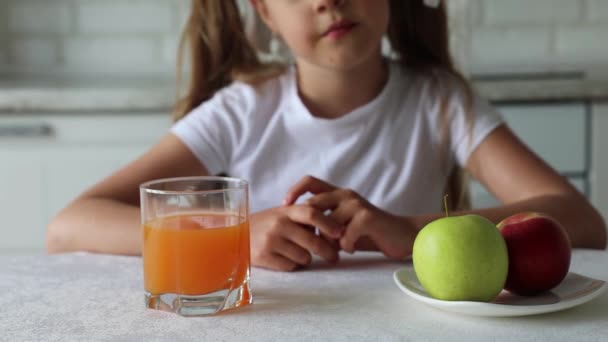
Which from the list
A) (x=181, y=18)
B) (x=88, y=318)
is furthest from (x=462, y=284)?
(x=181, y=18)

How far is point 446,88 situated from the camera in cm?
147

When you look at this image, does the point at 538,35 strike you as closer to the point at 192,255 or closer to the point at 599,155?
the point at 599,155

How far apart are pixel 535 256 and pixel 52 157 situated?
1.68 meters

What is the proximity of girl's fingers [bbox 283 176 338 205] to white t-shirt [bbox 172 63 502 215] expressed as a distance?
406mm

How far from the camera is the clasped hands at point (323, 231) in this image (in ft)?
3.01

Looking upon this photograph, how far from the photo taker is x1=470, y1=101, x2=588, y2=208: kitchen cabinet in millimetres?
2033

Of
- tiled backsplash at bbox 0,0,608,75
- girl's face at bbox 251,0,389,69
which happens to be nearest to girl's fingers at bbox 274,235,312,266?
girl's face at bbox 251,0,389,69

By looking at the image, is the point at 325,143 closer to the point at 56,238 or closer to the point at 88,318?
the point at 56,238

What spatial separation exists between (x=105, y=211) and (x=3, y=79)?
1.69 m

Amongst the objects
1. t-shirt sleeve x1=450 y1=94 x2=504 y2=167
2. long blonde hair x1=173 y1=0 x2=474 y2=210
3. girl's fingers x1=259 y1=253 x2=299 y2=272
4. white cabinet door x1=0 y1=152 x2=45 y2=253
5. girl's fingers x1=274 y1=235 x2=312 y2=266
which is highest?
long blonde hair x1=173 y1=0 x2=474 y2=210

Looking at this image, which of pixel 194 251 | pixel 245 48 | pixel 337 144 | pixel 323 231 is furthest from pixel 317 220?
pixel 245 48

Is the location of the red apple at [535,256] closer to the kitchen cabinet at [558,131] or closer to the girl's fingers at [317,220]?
the girl's fingers at [317,220]

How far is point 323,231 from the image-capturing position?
92 centimetres

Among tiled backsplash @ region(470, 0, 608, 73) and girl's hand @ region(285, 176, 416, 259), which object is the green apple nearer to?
girl's hand @ region(285, 176, 416, 259)
